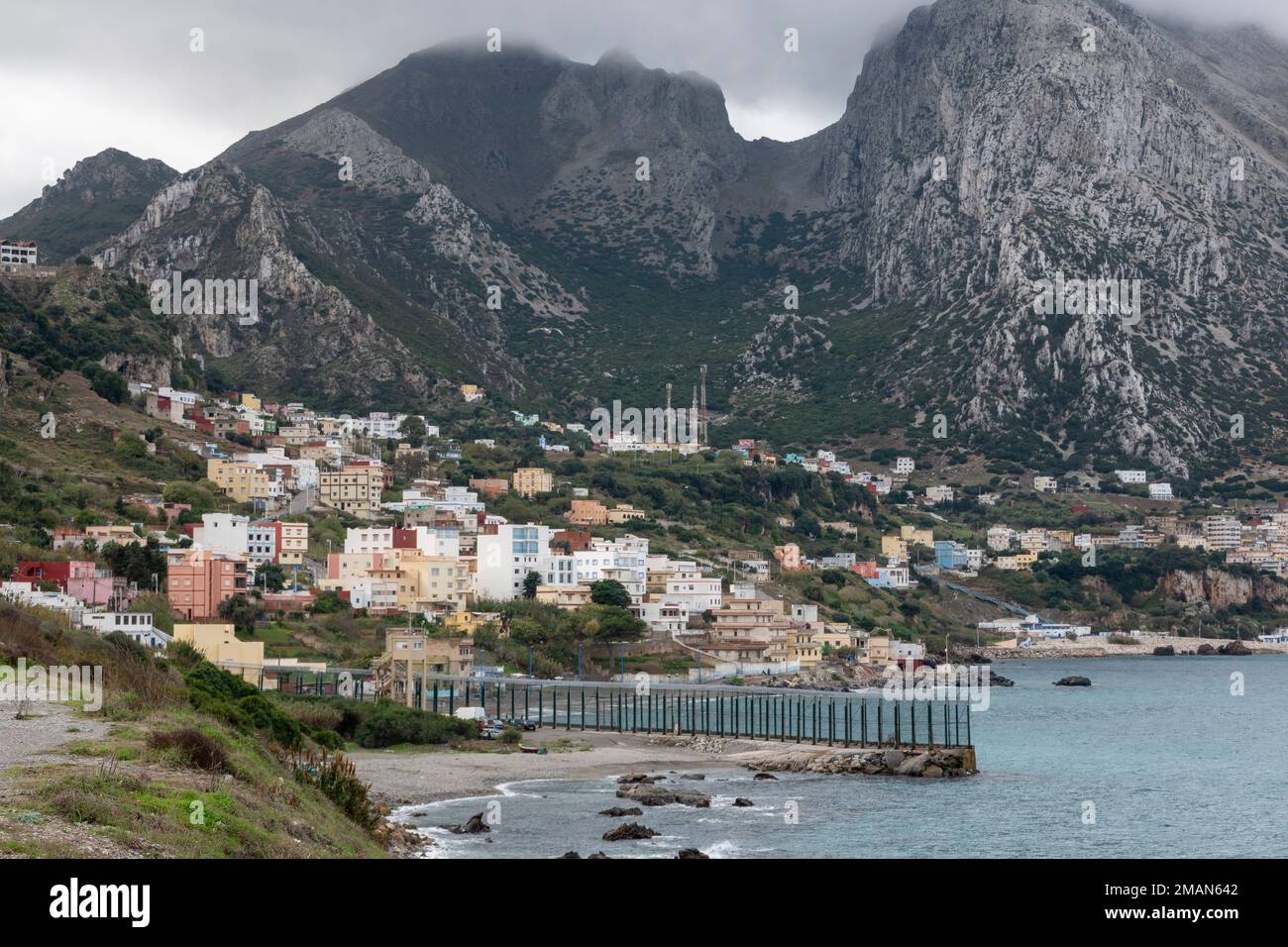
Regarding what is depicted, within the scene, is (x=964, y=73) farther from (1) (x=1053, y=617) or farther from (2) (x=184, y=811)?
(2) (x=184, y=811)

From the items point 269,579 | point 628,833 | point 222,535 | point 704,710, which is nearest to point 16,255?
point 222,535

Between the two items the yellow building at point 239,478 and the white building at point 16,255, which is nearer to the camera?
the yellow building at point 239,478

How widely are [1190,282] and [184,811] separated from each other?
151 metres

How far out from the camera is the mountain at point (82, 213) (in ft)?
582

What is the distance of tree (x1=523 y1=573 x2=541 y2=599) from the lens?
8556 centimetres

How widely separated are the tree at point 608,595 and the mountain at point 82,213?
106 m

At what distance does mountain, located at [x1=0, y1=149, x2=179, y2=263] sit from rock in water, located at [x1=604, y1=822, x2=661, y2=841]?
15047cm

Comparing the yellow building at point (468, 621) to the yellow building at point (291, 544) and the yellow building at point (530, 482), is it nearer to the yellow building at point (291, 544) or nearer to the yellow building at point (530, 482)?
the yellow building at point (291, 544)

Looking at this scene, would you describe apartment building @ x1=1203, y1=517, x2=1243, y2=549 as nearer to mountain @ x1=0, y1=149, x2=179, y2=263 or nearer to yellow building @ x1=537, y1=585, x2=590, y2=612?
yellow building @ x1=537, y1=585, x2=590, y2=612

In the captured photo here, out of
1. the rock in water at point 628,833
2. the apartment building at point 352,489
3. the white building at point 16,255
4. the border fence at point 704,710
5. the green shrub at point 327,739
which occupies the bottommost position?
the border fence at point 704,710

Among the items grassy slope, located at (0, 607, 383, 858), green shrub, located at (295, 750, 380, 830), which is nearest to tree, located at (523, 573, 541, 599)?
grassy slope, located at (0, 607, 383, 858)

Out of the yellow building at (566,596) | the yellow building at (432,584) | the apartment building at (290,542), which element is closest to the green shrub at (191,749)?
the yellow building at (432,584)

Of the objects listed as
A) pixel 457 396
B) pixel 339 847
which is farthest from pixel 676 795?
pixel 457 396
